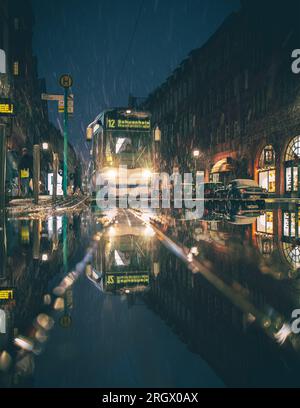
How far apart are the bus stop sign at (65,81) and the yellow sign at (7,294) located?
105ft

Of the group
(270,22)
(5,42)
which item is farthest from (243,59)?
(5,42)

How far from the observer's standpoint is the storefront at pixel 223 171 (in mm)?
41031

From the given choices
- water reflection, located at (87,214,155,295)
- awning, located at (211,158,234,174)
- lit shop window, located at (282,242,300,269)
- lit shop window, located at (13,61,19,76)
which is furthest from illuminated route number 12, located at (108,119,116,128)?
lit shop window, located at (13,61,19,76)

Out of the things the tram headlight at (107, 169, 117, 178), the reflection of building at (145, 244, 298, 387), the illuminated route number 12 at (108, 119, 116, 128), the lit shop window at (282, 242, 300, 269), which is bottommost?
the reflection of building at (145, 244, 298, 387)

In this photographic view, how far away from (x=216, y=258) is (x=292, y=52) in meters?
29.2

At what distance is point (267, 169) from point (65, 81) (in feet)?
55.4

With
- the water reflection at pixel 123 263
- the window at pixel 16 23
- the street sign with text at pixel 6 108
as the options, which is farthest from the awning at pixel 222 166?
the water reflection at pixel 123 263

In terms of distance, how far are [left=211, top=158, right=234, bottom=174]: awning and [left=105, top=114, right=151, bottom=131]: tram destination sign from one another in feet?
67.9

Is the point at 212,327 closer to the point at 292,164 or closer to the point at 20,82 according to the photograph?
→ the point at 292,164

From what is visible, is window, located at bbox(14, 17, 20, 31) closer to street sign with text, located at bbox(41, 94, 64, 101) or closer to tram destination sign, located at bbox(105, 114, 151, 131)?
street sign with text, located at bbox(41, 94, 64, 101)

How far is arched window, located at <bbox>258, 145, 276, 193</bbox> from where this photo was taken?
3378 cm

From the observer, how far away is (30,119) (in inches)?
2045

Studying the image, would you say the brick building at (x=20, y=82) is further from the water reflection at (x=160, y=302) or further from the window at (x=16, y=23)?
the water reflection at (x=160, y=302)

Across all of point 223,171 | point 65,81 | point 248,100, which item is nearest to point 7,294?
point 65,81
